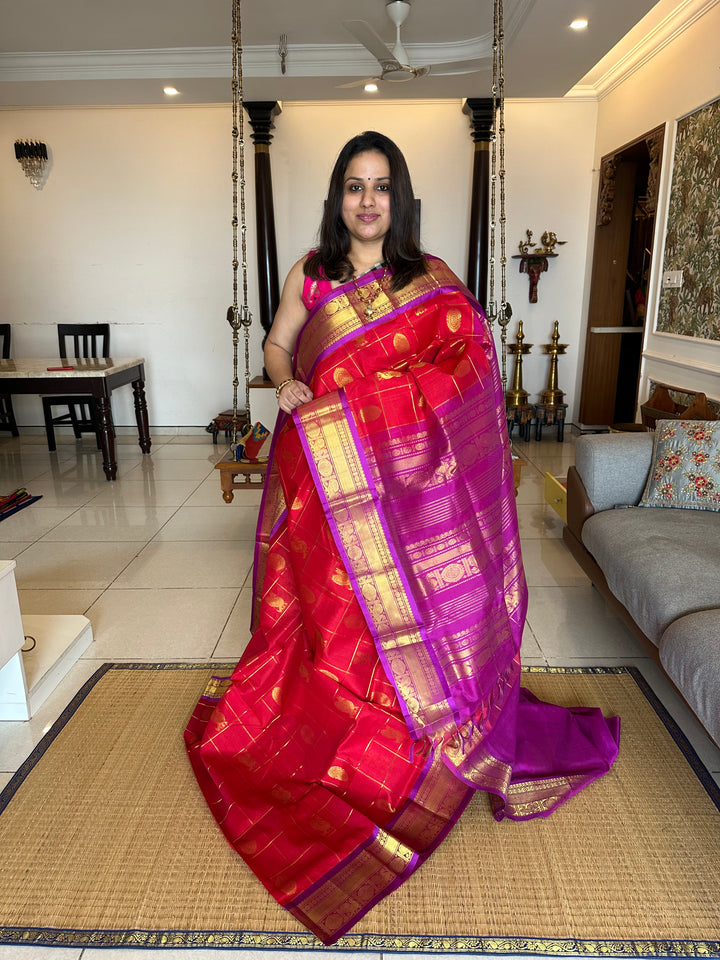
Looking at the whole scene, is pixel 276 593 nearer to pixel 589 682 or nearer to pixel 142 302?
pixel 589 682

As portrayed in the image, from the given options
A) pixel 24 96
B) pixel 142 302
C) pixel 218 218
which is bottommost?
pixel 142 302

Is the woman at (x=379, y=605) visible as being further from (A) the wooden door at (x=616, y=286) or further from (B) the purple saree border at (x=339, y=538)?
(A) the wooden door at (x=616, y=286)

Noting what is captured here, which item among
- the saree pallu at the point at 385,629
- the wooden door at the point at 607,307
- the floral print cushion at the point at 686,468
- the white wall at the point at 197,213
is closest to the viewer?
the saree pallu at the point at 385,629

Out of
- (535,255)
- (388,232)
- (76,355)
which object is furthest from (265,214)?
(388,232)

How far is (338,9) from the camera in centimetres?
379

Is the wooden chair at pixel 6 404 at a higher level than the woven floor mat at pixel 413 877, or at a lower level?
higher

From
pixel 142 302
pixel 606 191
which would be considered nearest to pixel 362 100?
pixel 606 191

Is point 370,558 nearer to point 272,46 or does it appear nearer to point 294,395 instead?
point 294,395

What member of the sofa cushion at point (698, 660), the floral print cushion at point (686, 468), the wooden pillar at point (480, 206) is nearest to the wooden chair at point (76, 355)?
the wooden pillar at point (480, 206)

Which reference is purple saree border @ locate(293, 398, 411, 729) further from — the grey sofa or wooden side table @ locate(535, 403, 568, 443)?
wooden side table @ locate(535, 403, 568, 443)

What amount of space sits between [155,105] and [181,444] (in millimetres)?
2732

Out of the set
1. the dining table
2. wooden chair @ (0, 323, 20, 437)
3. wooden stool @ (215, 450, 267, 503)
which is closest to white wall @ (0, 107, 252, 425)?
wooden chair @ (0, 323, 20, 437)

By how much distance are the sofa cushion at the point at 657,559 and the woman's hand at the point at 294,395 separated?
1.18m

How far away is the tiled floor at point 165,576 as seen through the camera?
2.20m
